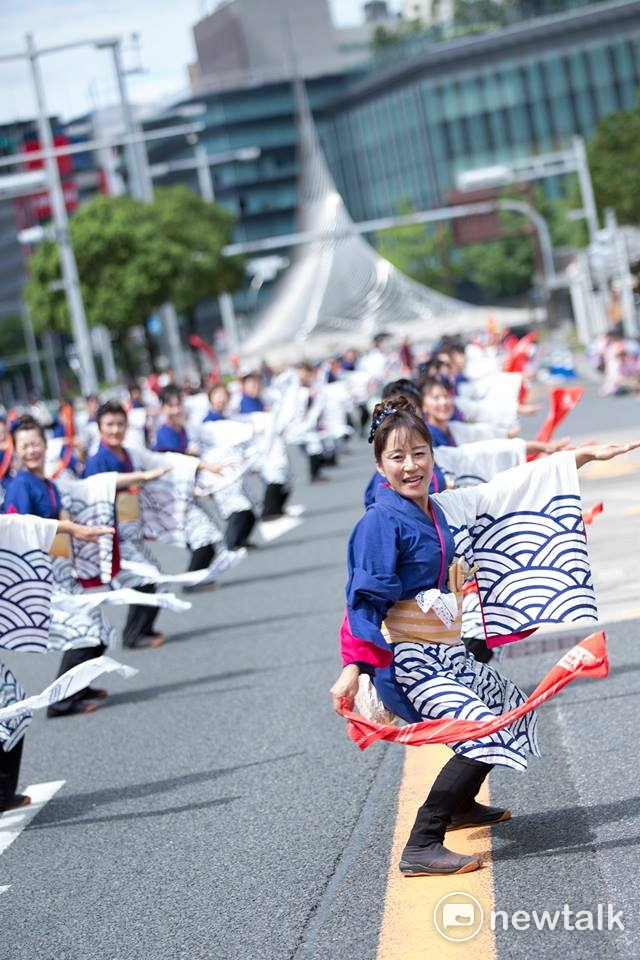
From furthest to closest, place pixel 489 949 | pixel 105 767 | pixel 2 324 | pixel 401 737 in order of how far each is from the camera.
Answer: pixel 2 324 → pixel 105 767 → pixel 401 737 → pixel 489 949

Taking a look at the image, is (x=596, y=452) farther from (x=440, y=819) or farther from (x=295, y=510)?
(x=295, y=510)

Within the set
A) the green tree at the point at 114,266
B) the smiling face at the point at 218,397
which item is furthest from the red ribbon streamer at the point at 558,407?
the green tree at the point at 114,266

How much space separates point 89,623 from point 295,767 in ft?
8.20

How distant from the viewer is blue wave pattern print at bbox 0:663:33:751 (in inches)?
269

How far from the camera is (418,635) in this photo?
5.28m

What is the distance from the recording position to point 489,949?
4492 millimetres

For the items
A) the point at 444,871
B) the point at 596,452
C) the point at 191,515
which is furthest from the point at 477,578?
the point at 191,515

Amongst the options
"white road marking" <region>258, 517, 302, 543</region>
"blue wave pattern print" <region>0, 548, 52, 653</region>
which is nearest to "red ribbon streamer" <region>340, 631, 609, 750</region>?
"blue wave pattern print" <region>0, 548, 52, 653</region>

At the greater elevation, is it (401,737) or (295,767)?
(401,737)

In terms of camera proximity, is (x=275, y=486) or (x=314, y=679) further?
(x=275, y=486)

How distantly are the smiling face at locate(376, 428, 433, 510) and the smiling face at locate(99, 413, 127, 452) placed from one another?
17.9 ft

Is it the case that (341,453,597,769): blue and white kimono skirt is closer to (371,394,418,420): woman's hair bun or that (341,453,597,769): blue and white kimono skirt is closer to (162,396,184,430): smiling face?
(371,394,418,420): woman's hair bun

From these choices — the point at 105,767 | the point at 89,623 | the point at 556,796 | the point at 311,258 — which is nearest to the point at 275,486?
the point at 89,623

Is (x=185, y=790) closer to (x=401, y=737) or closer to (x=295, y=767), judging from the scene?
(x=295, y=767)
